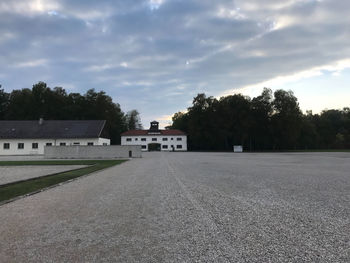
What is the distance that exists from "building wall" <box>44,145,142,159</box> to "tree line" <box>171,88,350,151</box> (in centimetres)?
3506

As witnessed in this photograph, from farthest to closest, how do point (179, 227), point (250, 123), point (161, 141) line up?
point (161, 141)
point (250, 123)
point (179, 227)

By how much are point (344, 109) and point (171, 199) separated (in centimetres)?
10317

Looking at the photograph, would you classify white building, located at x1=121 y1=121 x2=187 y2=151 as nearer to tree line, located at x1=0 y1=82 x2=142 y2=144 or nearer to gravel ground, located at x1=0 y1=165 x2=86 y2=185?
tree line, located at x1=0 y1=82 x2=142 y2=144

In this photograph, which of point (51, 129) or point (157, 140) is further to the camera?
point (157, 140)

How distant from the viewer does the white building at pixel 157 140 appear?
68750 mm

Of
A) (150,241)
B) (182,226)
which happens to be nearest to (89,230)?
(150,241)

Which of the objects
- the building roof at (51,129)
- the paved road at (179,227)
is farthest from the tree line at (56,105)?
the paved road at (179,227)

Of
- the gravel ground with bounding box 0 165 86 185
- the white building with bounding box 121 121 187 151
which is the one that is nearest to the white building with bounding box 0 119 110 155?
the white building with bounding box 121 121 187 151

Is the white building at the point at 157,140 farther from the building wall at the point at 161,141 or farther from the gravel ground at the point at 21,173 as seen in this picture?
the gravel ground at the point at 21,173

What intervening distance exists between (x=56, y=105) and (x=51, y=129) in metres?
22.4

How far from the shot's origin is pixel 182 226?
456 centimetres

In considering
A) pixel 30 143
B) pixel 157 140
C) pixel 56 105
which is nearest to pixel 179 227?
pixel 30 143

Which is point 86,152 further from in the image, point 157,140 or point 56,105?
point 56,105

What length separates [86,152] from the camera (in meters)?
32.5
